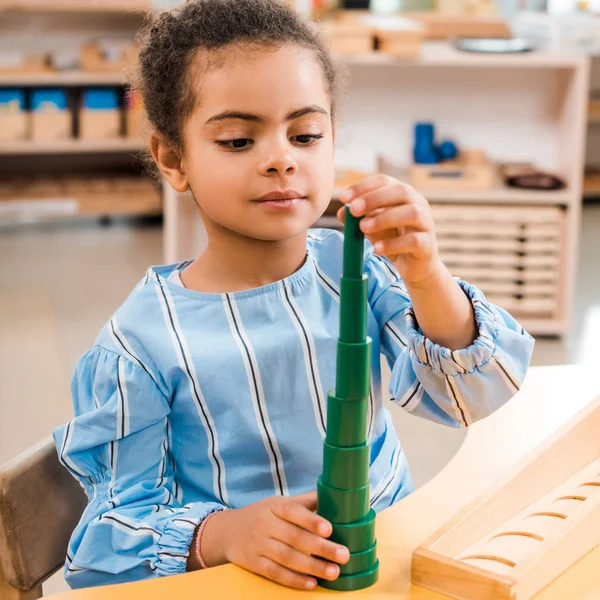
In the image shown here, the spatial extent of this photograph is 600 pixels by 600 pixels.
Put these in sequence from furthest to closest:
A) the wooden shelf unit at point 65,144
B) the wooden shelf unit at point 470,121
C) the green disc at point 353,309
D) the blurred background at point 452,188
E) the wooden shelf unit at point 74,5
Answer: the wooden shelf unit at point 65,144
the wooden shelf unit at point 74,5
the wooden shelf unit at point 470,121
the blurred background at point 452,188
the green disc at point 353,309

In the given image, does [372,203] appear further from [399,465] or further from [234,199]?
[399,465]

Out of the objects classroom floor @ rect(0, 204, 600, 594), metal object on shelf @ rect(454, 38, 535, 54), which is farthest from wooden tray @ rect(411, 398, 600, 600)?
metal object on shelf @ rect(454, 38, 535, 54)

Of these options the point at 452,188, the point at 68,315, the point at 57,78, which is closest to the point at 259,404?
the point at 452,188

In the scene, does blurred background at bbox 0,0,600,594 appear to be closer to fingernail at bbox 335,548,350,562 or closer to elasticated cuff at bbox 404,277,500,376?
elasticated cuff at bbox 404,277,500,376

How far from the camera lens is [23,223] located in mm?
4953

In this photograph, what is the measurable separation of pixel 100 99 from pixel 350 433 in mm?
4257

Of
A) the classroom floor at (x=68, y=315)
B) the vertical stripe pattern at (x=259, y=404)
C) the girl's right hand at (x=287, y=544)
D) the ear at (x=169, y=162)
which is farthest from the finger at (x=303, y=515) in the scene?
the classroom floor at (x=68, y=315)

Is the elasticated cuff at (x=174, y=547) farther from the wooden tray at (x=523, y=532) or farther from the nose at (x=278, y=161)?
the nose at (x=278, y=161)

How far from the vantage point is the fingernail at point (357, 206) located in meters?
0.77

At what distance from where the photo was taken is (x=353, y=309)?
2.48 ft

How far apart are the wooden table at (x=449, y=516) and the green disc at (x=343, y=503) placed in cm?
6

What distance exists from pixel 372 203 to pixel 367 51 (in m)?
2.55

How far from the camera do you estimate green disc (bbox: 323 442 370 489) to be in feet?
2.52

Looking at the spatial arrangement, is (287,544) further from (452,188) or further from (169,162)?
(452,188)
